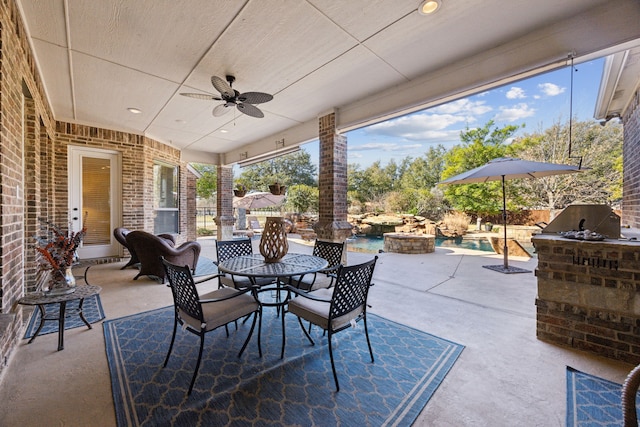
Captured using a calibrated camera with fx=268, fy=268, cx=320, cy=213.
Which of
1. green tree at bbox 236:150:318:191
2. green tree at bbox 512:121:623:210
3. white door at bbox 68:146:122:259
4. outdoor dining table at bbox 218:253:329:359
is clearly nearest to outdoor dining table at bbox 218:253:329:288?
outdoor dining table at bbox 218:253:329:359

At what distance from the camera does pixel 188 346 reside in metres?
2.34

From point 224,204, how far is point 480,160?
9.57 metres

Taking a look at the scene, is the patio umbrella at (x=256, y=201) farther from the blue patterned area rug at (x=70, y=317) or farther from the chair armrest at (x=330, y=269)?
the chair armrest at (x=330, y=269)

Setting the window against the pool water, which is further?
the pool water

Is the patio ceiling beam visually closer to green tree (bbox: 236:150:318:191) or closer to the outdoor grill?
the outdoor grill

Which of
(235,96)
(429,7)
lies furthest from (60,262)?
(429,7)

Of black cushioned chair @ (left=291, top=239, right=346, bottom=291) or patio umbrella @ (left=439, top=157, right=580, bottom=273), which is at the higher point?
patio umbrella @ (left=439, top=157, right=580, bottom=273)

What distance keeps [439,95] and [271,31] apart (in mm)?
2124

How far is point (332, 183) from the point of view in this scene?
4.56 m

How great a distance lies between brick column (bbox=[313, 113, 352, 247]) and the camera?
4.56 meters

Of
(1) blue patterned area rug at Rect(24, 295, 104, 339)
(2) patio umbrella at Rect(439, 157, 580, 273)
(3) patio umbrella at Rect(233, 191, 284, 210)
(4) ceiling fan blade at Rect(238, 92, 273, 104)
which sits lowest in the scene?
(1) blue patterned area rug at Rect(24, 295, 104, 339)

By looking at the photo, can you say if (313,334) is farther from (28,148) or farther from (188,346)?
Result: (28,148)

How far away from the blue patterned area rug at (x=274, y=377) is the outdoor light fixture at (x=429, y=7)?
2.93 meters

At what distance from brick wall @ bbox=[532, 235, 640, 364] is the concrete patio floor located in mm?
124
